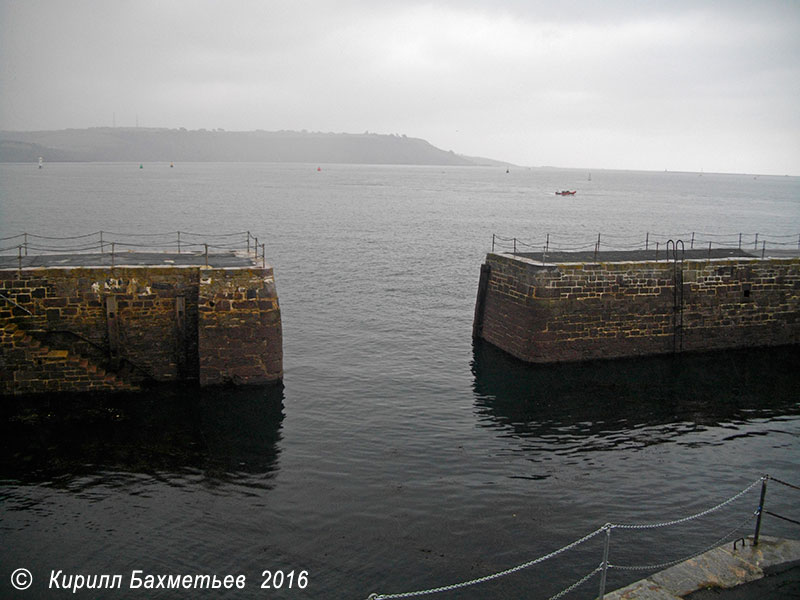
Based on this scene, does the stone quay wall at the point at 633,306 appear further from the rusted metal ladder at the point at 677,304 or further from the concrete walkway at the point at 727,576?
the concrete walkway at the point at 727,576

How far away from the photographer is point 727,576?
393 inches

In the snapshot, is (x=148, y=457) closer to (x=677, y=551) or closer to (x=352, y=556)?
(x=352, y=556)

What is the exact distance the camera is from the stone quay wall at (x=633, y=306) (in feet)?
80.6

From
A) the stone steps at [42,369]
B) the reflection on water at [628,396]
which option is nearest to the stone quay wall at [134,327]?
the stone steps at [42,369]

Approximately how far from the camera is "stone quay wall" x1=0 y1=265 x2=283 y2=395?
20406 millimetres

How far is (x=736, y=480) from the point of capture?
16797mm

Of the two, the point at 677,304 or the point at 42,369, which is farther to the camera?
the point at 677,304

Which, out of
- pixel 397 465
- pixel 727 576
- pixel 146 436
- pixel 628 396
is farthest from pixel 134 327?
pixel 727 576

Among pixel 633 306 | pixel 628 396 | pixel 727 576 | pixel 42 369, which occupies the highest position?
pixel 633 306

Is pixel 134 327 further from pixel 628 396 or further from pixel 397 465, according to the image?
pixel 628 396

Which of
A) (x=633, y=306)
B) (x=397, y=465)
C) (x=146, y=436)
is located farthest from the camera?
(x=633, y=306)

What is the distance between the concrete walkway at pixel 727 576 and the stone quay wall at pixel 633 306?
551 inches

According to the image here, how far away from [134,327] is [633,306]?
724 inches

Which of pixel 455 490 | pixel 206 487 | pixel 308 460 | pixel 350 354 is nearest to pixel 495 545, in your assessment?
pixel 455 490
